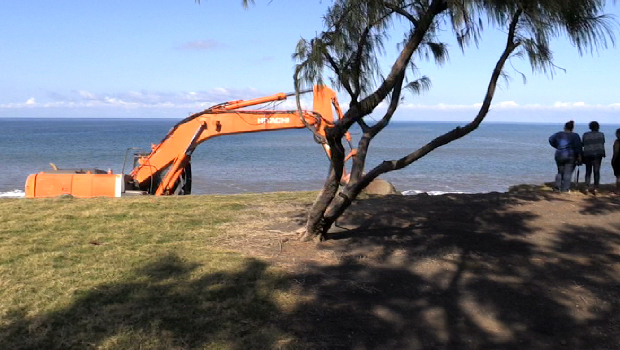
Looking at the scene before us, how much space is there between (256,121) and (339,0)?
7.22 meters

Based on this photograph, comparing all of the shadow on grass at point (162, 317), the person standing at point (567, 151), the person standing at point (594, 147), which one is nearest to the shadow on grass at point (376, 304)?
the shadow on grass at point (162, 317)

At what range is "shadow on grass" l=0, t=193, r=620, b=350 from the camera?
4.83 meters

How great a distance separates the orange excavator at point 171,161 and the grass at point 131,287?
451 cm

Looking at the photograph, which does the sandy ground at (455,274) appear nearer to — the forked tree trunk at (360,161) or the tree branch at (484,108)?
the forked tree trunk at (360,161)

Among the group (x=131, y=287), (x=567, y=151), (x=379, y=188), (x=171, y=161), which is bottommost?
(x=379, y=188)

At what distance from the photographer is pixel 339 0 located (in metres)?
6.68

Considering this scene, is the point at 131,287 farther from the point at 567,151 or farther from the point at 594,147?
the point at 594,147

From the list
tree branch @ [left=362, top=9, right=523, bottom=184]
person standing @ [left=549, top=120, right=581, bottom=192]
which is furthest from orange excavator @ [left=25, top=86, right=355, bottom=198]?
tree branch @ [left=362, top=9, right=523, bottom=184]

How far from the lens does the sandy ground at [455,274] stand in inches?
198

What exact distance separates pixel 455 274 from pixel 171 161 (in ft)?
29.6

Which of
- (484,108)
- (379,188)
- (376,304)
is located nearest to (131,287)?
(376,304)

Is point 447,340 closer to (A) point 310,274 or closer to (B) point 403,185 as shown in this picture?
(A) point 310,274

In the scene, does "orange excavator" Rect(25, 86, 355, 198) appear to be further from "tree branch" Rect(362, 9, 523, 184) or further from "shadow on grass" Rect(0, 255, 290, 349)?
"shadow on grass" Rect(0, 255, 290, 349)

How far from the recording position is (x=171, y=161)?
14047mm
